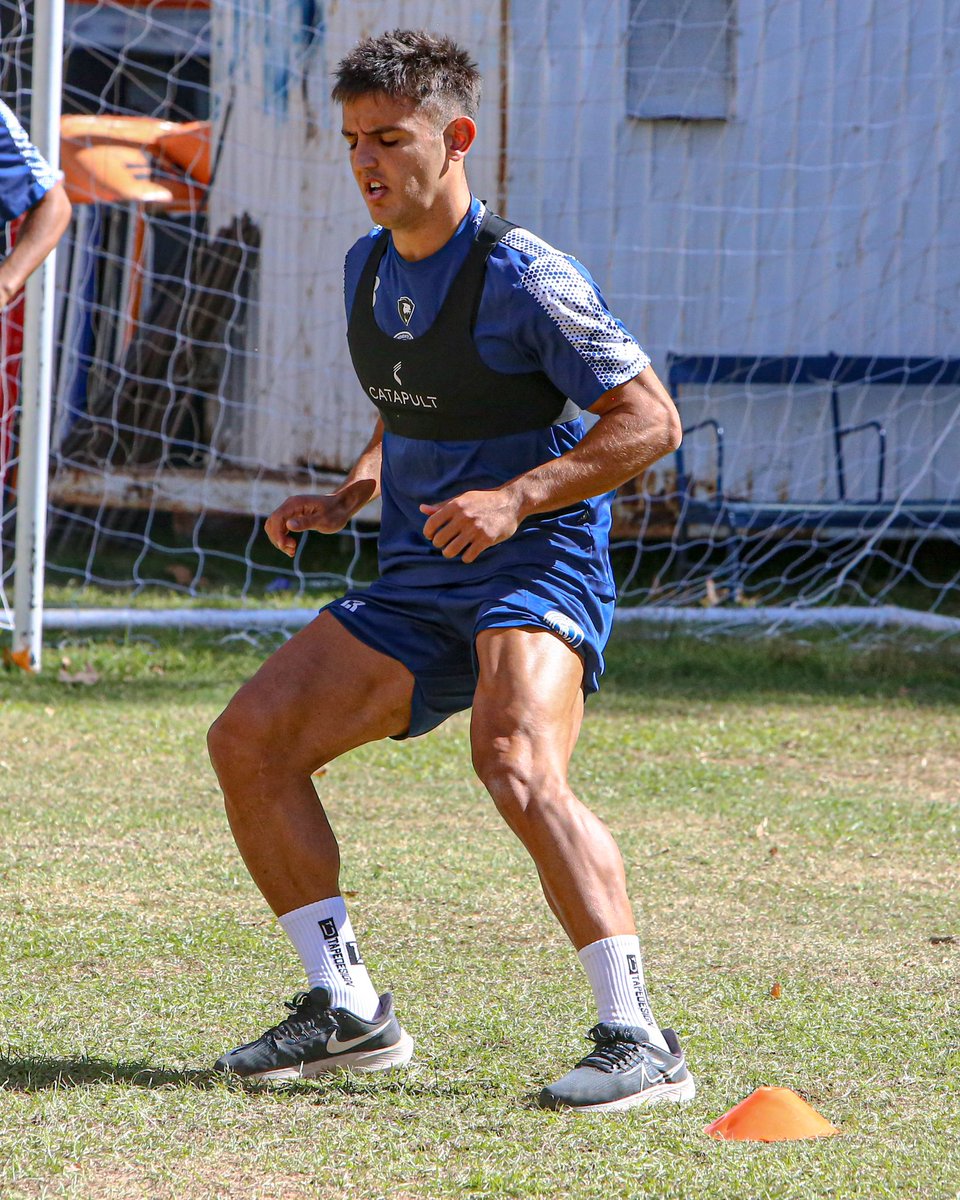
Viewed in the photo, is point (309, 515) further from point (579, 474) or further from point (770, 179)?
point (770, 179)

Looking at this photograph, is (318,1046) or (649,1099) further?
(318,1046)

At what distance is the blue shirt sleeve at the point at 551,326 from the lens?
2965 millimetres

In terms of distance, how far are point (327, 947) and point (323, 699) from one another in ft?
1.59

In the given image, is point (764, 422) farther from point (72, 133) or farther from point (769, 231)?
point (72, 133)

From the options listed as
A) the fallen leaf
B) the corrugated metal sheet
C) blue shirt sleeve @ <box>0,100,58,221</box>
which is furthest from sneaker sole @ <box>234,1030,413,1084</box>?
the corrugated metal sheet

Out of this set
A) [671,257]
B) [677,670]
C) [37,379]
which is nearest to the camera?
[37,379]

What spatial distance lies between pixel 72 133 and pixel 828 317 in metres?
5.05

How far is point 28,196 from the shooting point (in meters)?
5.19

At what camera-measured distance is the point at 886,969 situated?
3.80 metres

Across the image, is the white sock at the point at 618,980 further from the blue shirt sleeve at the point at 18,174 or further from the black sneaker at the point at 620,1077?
the blue shirt sleeve at the point at 18,174

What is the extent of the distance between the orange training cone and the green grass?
0.04 metres

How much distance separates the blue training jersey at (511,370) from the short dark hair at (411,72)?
0.23m

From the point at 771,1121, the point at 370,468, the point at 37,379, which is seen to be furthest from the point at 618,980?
the point at 37,379

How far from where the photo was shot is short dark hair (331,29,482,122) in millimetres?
3043
